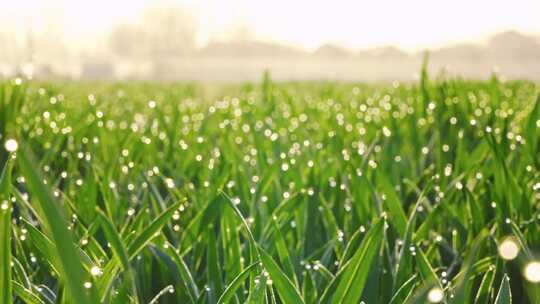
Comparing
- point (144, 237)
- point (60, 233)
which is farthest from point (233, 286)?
point (60, 233)

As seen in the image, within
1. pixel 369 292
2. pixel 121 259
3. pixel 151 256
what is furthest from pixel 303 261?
pixel 121 259

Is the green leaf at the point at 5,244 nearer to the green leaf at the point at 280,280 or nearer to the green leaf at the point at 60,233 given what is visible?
the green leaf at the point at 60,233

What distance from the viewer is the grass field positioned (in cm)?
74

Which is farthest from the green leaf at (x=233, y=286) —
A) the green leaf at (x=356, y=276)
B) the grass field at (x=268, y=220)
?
the green leaf at (x=356, y=276)

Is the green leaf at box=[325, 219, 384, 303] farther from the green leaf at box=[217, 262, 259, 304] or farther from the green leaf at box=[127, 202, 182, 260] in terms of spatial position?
the green leaf at box=[127, 202, 182, 260]

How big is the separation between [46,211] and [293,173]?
0.87 metres

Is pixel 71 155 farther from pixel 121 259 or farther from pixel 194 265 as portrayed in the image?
pixel 121 259

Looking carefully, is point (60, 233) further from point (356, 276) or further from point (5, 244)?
point (356, 276)

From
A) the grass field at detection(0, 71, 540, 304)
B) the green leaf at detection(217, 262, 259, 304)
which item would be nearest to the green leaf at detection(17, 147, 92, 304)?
the grass field at detection(0, 71, 540, 304)

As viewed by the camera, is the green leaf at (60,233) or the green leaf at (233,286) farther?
the green leaf at (233,286)

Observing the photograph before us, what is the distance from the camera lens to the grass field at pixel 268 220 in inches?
29.1

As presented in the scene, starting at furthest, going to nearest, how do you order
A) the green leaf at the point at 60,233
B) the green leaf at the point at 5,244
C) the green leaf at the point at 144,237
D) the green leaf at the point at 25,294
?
the green leaf at the point at 144,237, the green leaf at the point at 25,294, the green leaf at the point at 5,244, the green leaf at the point at 60,233

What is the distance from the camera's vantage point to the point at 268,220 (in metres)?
1.14

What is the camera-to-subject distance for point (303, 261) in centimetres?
101
